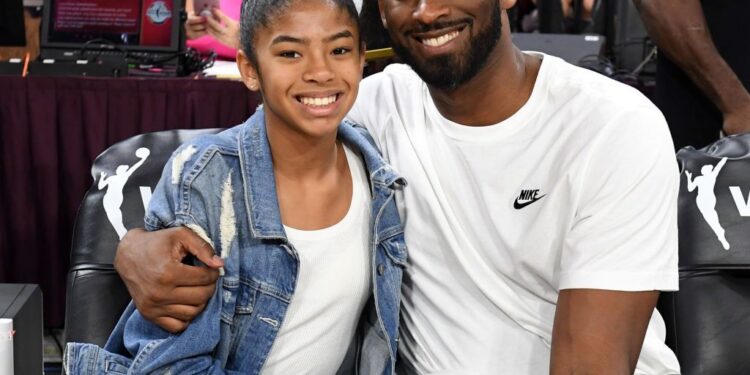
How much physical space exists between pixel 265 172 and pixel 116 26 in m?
2.45

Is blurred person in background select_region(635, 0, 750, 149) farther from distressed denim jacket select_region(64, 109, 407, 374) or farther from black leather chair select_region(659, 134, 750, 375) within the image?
distressed denim jacket select_region(64, 109, 407, 374)

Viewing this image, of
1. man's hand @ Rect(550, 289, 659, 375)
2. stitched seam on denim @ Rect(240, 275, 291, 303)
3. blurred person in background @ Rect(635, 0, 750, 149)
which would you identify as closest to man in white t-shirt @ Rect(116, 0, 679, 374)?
man's hand @ Rect(550, 289, 659, 375)

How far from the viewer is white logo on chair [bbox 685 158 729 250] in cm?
234

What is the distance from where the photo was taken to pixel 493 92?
206 centimetres

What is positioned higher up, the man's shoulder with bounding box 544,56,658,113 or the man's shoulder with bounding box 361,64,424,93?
the man's shoulder with bounding box 544,56,658,113

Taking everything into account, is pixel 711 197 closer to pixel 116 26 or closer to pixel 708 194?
pixel 708 194

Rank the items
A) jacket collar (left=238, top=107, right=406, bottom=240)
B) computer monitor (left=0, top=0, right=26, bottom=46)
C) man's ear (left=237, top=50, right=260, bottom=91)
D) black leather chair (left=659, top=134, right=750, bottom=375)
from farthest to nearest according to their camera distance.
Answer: computer monitor (left=0, top=0, right=26, bottom=46), black leather chair (left=659, top=134, right=750, bottom=375), man's ear (left=237, top=50, right=260, bottom=91), jacket collar (left=238, top=107, right=406, bottom=240)

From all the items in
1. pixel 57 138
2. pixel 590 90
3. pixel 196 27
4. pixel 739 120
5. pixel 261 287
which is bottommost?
pixel 57 138

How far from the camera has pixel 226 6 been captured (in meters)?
5.38

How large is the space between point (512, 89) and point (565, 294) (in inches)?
16.5

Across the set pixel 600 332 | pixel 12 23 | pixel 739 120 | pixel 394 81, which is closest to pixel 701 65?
pixel 739 120

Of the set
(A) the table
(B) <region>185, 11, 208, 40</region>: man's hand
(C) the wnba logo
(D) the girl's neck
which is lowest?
(A) the table

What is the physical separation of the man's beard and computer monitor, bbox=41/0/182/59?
2293 mm

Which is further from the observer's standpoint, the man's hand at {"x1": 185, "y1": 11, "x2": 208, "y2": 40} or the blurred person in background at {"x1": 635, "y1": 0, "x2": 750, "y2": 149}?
the man's hand at {"x1": 185, "y1": 11, "x2": 208, "y2": 40}
